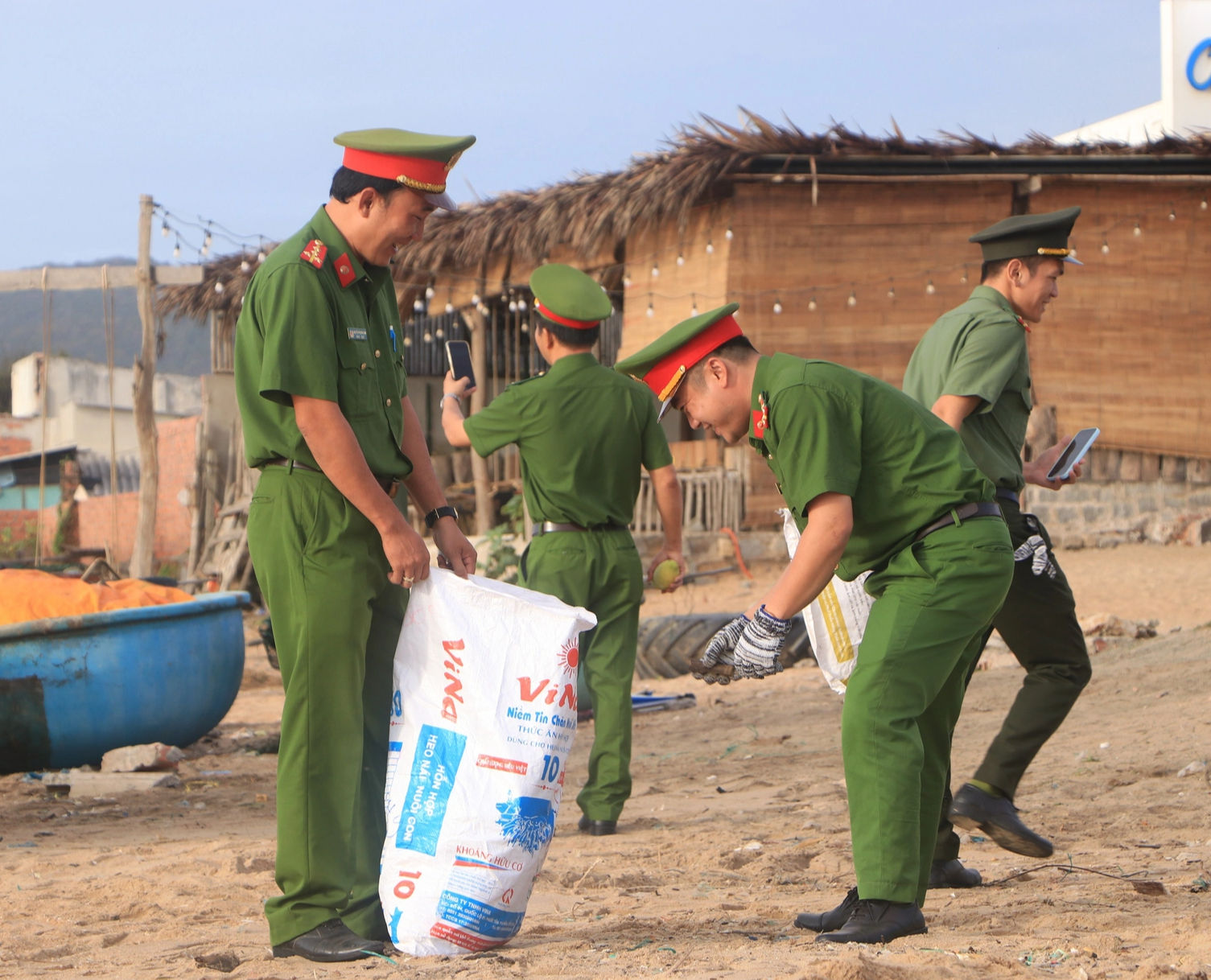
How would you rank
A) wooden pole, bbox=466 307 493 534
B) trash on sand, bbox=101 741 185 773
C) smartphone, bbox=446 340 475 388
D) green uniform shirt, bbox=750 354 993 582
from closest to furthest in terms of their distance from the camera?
green uniform shirt, bbox=750 354 993 582
smartphone, bbox=446 340 475 388
trash on sand, bbox=101 741 185 773
wooden pole, bbox=466 307 493 534

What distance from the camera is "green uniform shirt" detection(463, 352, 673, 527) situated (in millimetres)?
4719

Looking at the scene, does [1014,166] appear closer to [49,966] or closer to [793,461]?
[793,461]

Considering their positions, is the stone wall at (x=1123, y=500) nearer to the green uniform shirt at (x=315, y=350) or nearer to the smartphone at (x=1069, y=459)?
the smartphone at (x=1069, y=459)

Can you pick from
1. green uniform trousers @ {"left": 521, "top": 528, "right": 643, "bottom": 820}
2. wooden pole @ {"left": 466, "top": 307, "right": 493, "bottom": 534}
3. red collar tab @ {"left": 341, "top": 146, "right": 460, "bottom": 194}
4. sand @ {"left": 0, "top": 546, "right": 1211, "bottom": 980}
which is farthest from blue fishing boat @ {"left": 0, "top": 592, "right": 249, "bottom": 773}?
wooden pole @ {"left": 466, "top": 307, "right": 493, "bottom": 534}

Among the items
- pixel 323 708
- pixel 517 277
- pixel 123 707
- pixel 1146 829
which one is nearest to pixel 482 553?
pixel 517 277

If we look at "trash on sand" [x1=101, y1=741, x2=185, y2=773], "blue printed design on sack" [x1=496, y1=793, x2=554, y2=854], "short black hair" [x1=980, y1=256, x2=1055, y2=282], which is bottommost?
"trash on sand" [x1=101, y1=741, x2=185, y2=773]

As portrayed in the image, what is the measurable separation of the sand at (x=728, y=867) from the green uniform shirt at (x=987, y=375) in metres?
1.22

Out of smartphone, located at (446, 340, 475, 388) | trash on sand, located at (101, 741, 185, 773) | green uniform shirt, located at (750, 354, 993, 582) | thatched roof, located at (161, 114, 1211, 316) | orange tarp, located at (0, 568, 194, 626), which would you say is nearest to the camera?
green uniform shirt, located at (750, 354, 993, 582)

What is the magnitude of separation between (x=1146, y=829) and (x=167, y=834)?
11.3ft

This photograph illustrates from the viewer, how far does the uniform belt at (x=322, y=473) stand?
2.83m

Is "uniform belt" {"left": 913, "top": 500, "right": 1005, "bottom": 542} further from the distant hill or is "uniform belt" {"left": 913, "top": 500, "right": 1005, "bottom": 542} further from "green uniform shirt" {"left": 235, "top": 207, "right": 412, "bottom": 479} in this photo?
the distant hill

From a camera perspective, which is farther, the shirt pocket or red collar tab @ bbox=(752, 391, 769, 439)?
the shirt pocket

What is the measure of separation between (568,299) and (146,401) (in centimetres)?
941

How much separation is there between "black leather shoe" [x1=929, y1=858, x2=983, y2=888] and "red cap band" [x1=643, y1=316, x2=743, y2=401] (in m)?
1.66
